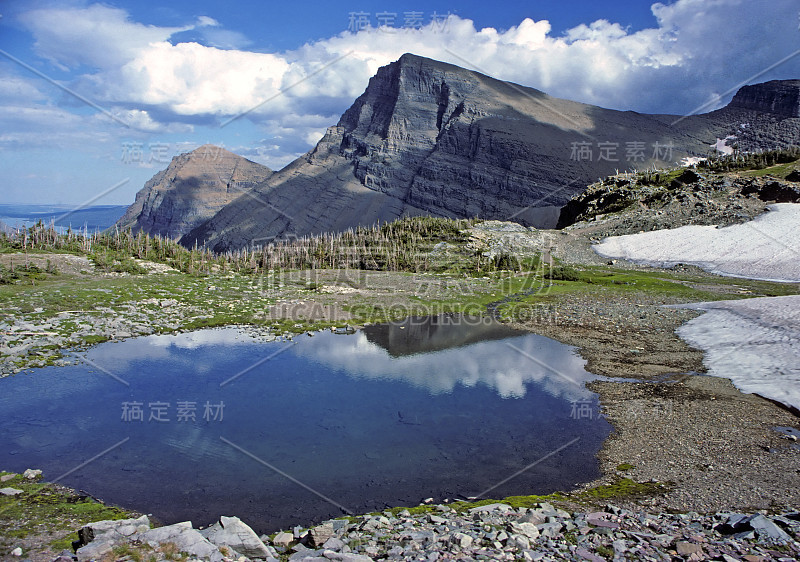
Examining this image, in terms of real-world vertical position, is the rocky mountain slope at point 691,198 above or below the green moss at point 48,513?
above

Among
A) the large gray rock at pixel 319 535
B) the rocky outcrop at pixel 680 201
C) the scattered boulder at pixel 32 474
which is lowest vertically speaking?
the scattered boulder at pixel 32 474

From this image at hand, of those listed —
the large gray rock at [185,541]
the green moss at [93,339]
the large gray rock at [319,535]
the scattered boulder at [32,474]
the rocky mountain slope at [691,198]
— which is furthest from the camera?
the rocky mountain slope at [691,198]

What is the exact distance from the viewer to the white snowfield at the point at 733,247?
176ft

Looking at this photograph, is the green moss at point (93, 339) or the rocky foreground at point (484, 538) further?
the green moss at point (93, 339)

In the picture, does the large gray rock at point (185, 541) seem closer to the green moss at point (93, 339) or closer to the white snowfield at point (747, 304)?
the white snowfield at point (747, 304)

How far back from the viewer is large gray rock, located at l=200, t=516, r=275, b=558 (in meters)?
9.34

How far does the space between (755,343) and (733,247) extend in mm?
44138

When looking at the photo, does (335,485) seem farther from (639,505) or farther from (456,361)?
(456,361)

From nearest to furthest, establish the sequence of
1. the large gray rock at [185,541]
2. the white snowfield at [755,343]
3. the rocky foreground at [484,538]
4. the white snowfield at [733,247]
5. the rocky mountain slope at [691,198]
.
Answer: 1. the large gray rock at [185,541]
2. the rocky foreground at [484,538]
3. the white snowfield at [755,343]
4. the white snowfield at [733,247]
5. the rocky mountain slope at [691,198]

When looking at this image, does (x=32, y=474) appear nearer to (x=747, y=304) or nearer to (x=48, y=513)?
(x=48, y=513)

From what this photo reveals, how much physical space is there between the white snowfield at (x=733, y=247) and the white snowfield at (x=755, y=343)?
966 inches

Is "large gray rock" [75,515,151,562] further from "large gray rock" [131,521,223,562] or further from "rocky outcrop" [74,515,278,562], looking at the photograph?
"large gray rock" [131,521,223,562]

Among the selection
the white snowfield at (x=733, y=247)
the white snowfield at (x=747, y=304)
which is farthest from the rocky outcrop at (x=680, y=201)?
the white snowfield at (x=747, y=304)

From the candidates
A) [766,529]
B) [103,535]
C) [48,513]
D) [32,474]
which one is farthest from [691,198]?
[103,535]
